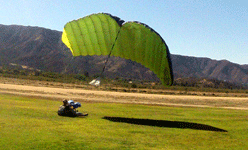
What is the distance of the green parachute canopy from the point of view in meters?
12.0

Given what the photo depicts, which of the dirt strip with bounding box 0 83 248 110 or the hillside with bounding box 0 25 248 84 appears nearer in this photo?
the dirt strip with bounding box 0 83 248 110

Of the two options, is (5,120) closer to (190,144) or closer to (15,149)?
(15,149)

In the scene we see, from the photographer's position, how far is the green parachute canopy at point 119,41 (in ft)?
39.3

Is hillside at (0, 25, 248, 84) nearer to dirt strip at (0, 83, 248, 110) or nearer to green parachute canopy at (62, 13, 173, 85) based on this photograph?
dirt strip at (0, 83, 248, 110)

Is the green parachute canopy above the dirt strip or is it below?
above

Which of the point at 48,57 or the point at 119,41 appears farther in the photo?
the point at 48,57

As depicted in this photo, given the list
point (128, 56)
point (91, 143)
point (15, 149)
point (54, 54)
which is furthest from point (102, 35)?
point (54, 54)

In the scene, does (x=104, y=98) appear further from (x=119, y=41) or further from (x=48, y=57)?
(x=48, y=57)

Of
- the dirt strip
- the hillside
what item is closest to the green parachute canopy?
the dirt strip

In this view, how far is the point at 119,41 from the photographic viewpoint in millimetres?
13188

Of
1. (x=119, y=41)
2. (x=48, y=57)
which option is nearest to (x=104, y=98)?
(x=119, y=41)

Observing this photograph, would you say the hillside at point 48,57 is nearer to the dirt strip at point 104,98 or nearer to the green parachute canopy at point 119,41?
the dirt strip at point 104,98

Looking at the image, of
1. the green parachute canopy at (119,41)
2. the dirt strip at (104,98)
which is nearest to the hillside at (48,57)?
the dirt strip at (104,98)

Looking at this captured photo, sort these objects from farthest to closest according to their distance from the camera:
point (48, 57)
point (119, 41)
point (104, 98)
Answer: point (48, 57)
point (104, 98)
point (119, 41)
